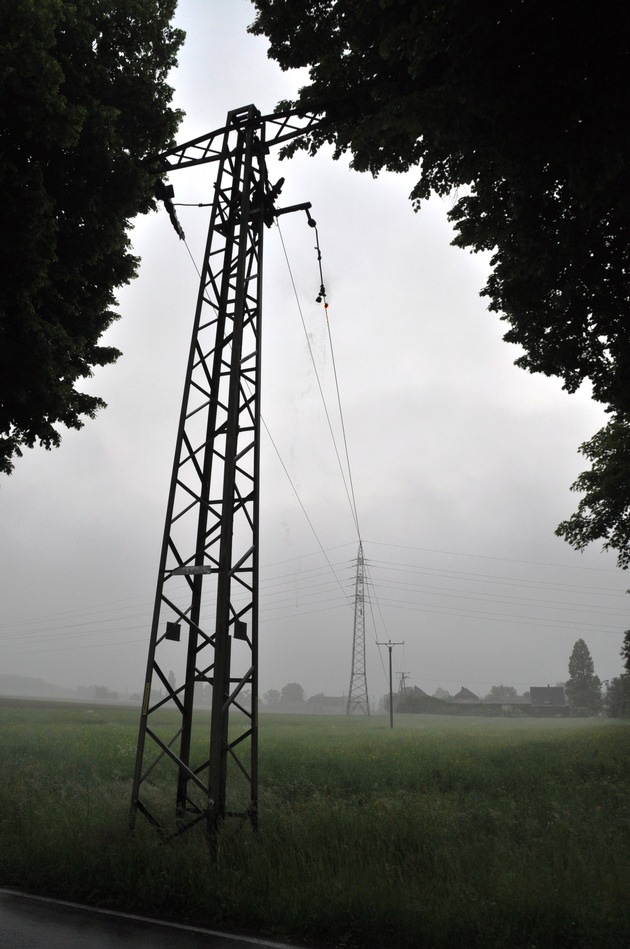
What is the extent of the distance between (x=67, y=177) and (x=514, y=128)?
837cm

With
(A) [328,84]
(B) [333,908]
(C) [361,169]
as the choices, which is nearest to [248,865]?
(B) [333,908]

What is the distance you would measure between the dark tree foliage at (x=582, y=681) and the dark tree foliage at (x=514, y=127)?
10545 cm

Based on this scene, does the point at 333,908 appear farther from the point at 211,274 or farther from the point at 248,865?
the point at 211,274

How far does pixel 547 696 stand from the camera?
120m

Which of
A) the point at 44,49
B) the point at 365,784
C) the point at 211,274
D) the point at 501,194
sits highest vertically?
the point at 44,49

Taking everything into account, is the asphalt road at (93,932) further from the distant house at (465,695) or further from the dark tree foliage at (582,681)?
the distant house at (465,695)

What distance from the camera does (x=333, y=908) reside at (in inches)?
231

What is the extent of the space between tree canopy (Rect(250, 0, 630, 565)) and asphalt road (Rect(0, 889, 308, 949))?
10104 millimetres

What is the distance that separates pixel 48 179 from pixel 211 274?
142 inches

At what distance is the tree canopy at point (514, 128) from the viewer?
288 inches

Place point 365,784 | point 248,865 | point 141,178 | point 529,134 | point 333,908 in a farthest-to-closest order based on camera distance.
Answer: point 365,784 → point 141,178 → point 529,134 → point 248,865 → point 333,908

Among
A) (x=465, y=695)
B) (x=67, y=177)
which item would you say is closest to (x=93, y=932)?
(x=67, y=177)

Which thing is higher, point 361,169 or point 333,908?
point 361,169

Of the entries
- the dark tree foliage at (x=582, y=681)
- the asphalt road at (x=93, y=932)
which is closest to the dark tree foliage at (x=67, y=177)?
the asphalt road at (x=93, y=932)
